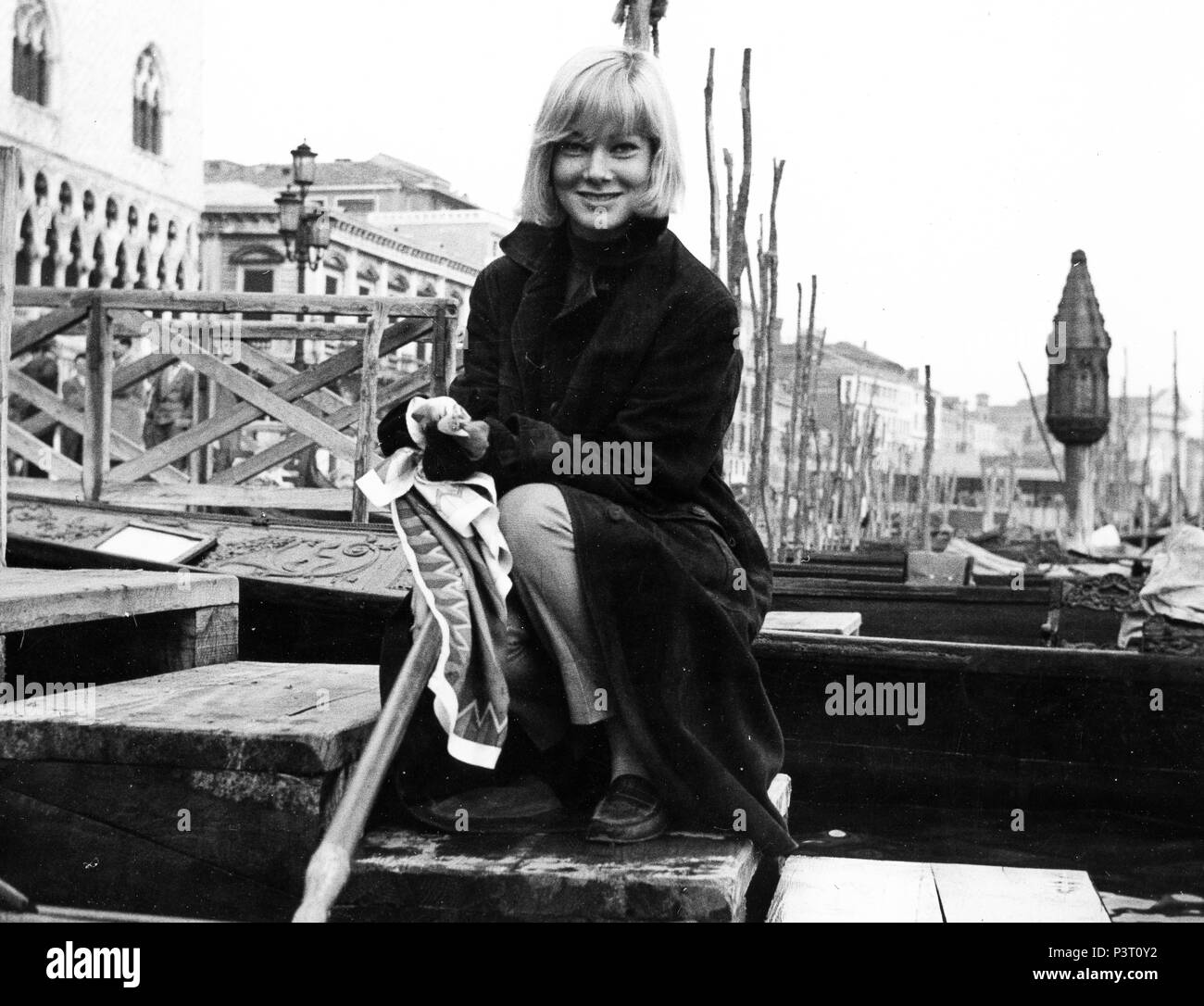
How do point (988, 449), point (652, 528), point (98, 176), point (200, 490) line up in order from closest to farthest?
point (652, 528) < point (200, 490) < point (98, 176) < point (988, 449)

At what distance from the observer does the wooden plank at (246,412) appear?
256 inches

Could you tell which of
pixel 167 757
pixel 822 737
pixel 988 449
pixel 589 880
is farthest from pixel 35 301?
pixel 988 449

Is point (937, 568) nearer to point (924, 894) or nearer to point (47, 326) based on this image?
→ point (47, 326)

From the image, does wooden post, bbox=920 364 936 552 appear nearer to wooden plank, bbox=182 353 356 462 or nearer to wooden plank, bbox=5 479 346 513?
wooden plank, bbox=5 479 346 513

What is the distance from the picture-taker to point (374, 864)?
186 cm

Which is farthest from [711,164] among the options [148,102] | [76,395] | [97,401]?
[148,102]

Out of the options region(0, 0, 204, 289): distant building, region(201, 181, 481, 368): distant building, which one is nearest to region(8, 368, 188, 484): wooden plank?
region(0, 0, 204, 289): distant building

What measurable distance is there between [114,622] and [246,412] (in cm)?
341

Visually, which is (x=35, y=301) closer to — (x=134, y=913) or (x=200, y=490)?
(x=200, y=490)

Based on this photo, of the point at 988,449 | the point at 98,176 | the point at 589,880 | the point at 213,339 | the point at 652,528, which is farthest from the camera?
the point at 988,449

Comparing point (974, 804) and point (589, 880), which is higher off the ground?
point (589, 880)

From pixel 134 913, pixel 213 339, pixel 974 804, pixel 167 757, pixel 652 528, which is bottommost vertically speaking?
pixel 974 804

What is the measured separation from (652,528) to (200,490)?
16.7ft

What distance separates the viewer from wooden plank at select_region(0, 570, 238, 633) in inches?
106
